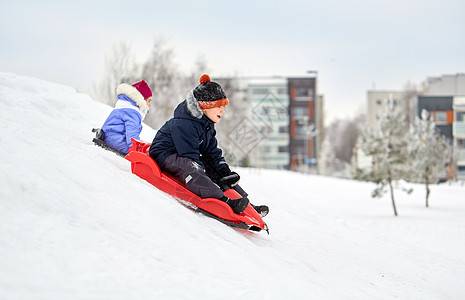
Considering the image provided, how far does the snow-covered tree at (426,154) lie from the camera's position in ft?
76.9

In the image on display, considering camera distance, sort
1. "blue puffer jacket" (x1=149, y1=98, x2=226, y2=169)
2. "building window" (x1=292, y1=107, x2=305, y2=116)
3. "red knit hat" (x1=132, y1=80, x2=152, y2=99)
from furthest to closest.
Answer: "building window" (x1=292, y1=107, x2=305, y2=116) → "red knit hat" (x1=132, y1=80, x2=152, y2=99) → "blue puffer jacket" (x1=149, y1=98, x2=226, y2=169)

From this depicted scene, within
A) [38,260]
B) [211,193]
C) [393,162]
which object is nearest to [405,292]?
[211,193]

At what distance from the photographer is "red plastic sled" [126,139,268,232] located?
4328 mm

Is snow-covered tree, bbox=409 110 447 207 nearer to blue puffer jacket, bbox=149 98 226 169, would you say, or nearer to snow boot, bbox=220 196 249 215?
blue puffer jacket, bbox=149 98 226 169

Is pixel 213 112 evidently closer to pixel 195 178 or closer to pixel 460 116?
pixel 195 178

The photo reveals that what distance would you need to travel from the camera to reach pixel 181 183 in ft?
14.8

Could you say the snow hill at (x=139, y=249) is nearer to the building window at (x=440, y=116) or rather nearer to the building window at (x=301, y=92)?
the building window at (x=440, y=116)

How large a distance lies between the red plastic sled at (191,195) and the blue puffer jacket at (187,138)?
113mm

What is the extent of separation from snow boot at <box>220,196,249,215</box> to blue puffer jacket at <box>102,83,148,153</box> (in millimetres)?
1983

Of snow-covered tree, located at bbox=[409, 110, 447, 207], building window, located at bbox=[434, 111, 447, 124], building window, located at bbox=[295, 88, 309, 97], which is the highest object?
building window, located at bbox=[295, 88, 309, 97]

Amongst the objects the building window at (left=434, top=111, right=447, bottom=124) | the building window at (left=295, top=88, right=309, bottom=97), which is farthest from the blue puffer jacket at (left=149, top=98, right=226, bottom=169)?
the building window at (left=295, top=88, right=309, bottom=97)

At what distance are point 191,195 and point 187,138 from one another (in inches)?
21.0

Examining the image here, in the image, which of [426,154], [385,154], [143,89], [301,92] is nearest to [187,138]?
[143,89]

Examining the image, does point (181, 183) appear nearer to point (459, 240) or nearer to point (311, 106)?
point (459, 240)
